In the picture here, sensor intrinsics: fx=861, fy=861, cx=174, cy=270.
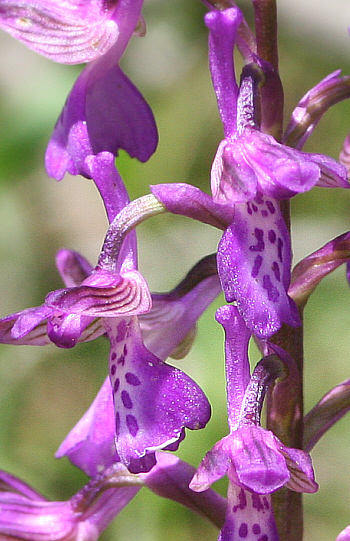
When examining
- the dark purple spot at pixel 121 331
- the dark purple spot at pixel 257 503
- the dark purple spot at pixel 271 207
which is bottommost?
the dark purple spot at pixel 257 503

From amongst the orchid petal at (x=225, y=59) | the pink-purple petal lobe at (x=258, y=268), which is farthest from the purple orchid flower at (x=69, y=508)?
the orchid petal at (x=225, y=59)

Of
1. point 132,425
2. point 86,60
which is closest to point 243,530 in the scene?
point 132,425

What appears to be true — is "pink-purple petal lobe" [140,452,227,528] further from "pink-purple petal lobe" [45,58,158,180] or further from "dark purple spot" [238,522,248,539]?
"pink-purple petal lobe" [45,58,158,180]

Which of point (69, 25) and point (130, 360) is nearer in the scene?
point (130, 360)

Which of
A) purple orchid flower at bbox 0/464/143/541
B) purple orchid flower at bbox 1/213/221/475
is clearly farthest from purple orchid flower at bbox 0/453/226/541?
purple orchid flower at bbox 1/213/221/475

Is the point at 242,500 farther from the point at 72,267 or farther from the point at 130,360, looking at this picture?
the point at 72,267

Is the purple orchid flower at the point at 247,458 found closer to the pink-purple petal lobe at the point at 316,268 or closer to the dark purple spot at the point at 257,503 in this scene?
the dark purple spot at the point at 257,503

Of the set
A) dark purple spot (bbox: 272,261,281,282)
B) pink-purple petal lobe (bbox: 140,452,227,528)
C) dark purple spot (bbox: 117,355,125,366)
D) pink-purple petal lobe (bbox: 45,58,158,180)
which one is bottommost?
pink-purple petal lobe (bbox: 140,452,227,528)

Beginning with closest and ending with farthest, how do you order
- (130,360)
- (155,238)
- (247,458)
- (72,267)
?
(247,458)
(130,360)
(72,267)
(155,238)

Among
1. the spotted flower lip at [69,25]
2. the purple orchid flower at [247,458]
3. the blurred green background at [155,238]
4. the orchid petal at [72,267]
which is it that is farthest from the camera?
the blurred green background at [155,238]
